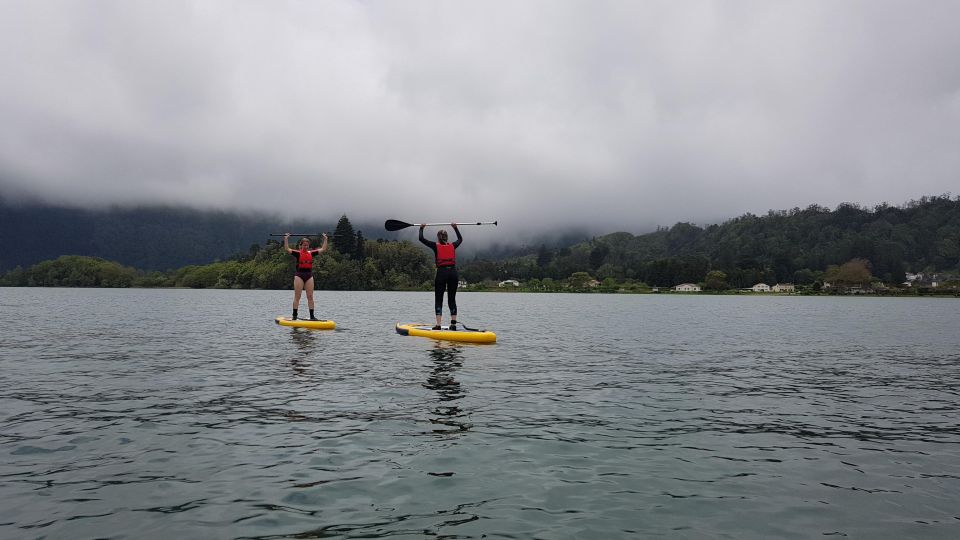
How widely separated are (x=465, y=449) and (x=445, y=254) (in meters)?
16.5

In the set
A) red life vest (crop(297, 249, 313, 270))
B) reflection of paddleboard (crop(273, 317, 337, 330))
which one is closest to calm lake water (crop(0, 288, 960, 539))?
red life vest (crop(297, 249, 313, 270))

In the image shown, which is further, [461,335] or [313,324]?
[313,324]

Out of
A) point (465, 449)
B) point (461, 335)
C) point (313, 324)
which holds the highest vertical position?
point (313, 324)

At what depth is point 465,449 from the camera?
9.58 metres

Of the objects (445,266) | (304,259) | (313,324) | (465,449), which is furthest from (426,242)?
(465,449)

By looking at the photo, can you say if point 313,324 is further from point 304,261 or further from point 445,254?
point 445,254

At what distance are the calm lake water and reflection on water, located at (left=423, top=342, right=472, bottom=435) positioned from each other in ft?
0.27

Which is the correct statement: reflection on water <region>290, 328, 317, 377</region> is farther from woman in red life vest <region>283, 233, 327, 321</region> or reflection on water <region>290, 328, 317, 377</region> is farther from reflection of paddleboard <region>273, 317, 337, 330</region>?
woman in red life vest <region>283, 233, 327, 321</region>

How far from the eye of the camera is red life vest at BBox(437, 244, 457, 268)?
25502 millimetres

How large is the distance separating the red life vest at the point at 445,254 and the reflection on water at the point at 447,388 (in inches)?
144

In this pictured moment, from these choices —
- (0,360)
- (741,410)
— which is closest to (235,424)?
(741,410)

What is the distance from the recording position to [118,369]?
17562 millimetres

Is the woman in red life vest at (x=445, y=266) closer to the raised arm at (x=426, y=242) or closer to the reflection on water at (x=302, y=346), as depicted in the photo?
the raised arm at (x=426, y=242)

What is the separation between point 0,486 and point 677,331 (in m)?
36.7
